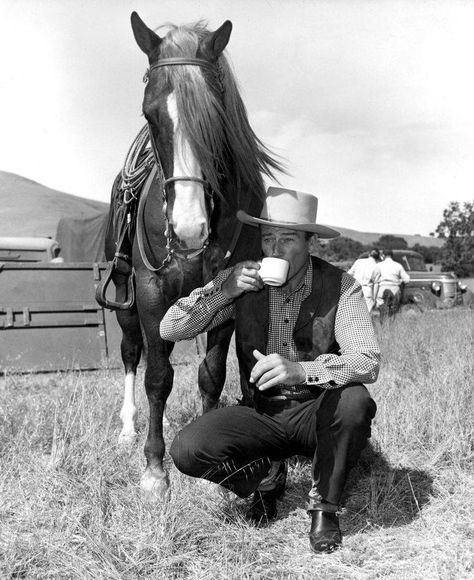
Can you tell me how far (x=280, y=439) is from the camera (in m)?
2.87

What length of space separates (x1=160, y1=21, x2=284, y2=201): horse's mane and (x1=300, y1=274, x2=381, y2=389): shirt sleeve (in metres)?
Answer: 0.89

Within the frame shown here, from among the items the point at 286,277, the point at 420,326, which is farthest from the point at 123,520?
the point at 420,326

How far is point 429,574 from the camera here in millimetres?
2395

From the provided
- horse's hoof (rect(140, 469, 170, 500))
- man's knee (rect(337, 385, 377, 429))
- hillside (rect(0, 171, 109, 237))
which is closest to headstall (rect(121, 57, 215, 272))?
man's knee (rect(337, 385, 377, 429))

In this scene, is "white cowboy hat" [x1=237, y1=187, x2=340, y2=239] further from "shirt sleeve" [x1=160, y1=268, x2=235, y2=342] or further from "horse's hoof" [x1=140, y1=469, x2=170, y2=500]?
"horse's hoof" [x1=140, y1=469, x2=170, y2=500]

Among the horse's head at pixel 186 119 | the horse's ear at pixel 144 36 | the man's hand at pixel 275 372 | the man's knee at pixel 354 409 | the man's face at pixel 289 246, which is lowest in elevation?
the man's knee at pixel 354 409

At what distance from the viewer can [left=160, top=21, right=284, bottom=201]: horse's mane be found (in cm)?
309

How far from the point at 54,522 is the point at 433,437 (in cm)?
219

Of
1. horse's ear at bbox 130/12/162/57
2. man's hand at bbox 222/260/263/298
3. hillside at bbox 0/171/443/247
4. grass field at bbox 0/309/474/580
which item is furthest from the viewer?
hillside at bbox 0/171/443/247

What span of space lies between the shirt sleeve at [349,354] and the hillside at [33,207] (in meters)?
31.2

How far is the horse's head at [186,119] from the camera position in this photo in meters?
2.91

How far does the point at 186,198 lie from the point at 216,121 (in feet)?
1.66

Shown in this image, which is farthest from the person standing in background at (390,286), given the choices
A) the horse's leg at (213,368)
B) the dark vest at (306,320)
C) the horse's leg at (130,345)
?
the dark vest at (306,320)

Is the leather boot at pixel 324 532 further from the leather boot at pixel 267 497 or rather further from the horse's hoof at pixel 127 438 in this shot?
the horse's hoof at pixel 127 438
